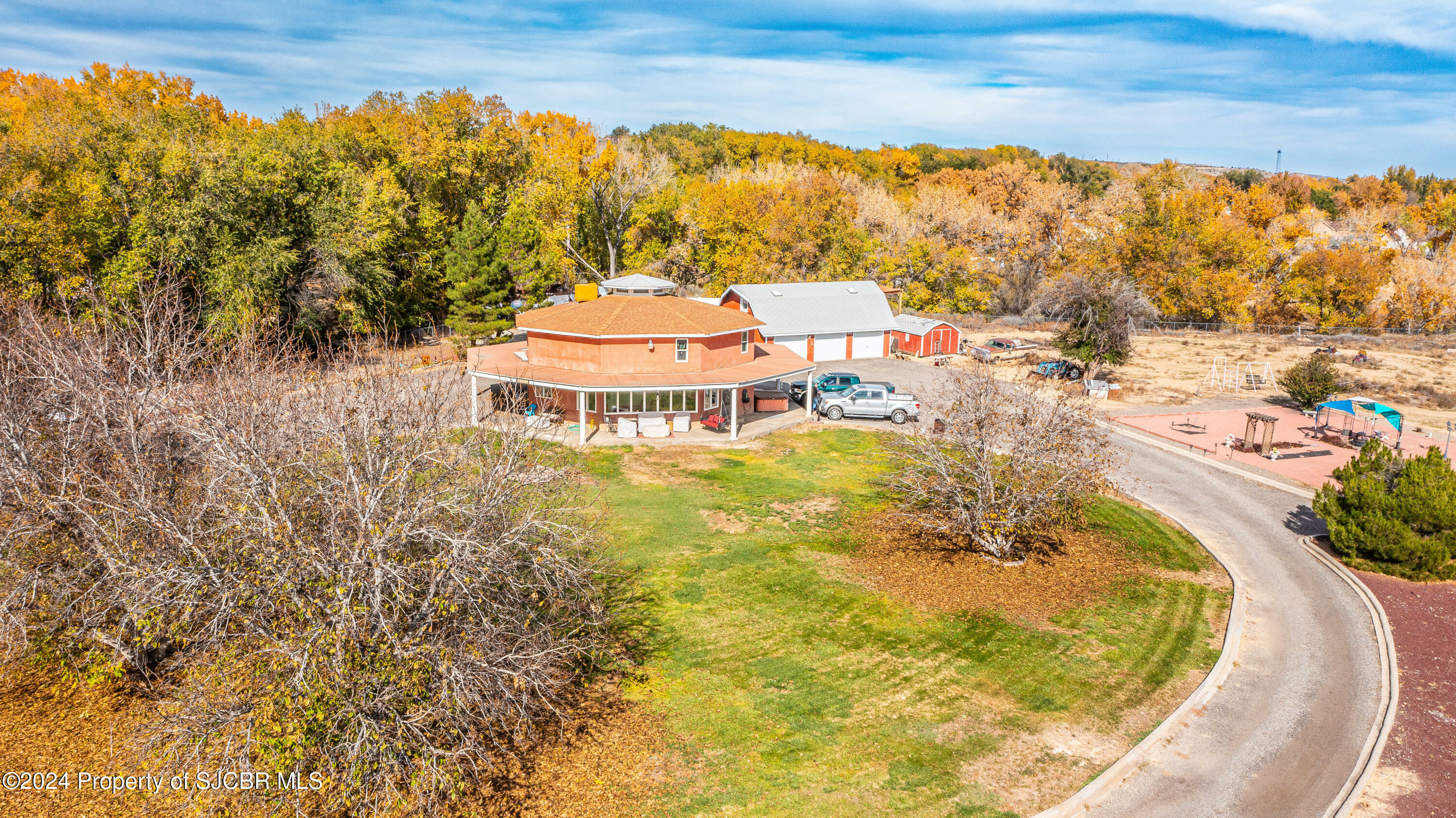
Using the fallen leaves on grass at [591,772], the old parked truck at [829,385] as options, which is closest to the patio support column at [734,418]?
the old parked truck at [829,385]

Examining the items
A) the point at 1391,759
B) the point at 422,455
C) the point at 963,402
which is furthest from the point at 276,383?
the point at 1391,759

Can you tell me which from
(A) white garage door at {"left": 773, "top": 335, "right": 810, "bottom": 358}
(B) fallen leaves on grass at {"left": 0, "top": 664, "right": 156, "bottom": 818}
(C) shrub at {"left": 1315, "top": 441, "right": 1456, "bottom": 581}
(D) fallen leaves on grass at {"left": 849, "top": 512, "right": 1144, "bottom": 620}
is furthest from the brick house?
(C) shrub at {"left": 1315, "top": 441, "right": 1456, "bottom": 581}

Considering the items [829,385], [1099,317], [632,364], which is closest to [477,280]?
[632,364]

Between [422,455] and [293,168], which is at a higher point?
[293,168]

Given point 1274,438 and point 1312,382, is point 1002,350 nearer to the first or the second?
point 1312,382

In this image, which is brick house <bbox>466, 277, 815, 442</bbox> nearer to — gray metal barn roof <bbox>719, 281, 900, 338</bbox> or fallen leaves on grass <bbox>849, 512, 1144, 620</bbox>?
gray metal barn roof <bbox>719, 281, 900, 338</bbox>

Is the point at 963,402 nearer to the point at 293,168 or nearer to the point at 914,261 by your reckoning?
the point at 293,168
